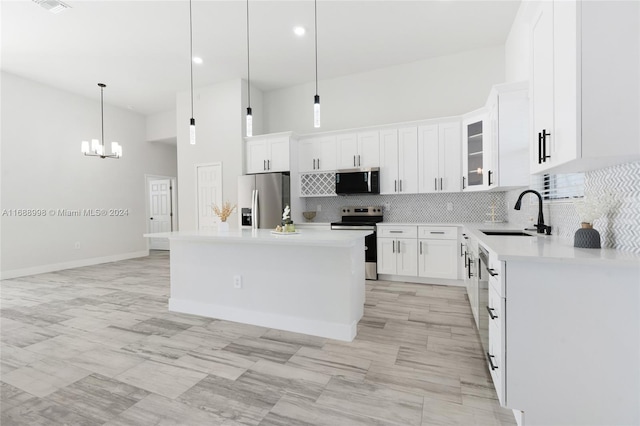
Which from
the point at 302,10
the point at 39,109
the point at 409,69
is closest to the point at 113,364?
the point at 302,10

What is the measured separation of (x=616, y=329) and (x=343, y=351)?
5.47ft

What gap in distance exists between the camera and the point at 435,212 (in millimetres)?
4820

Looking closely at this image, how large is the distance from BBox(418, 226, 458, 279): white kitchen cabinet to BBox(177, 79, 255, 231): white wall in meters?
3.42

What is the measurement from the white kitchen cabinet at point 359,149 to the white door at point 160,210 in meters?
5.72

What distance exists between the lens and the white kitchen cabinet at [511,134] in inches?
119

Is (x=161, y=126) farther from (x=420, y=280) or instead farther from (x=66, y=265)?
(x=420, y=280)

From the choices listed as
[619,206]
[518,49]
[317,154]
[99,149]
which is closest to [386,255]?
[317,154]

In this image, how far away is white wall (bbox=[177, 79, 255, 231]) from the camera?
5.54 m

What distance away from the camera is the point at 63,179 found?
594 cm

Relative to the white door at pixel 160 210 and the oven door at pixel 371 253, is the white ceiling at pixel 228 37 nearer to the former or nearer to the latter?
the oven door at pixel 371 253

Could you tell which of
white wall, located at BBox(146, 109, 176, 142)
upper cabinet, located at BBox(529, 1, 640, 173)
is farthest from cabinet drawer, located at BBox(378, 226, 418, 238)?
white wall, located at BBox(146, 109, 176, 142)

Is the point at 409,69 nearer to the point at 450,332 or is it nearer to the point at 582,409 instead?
the point at 450,332

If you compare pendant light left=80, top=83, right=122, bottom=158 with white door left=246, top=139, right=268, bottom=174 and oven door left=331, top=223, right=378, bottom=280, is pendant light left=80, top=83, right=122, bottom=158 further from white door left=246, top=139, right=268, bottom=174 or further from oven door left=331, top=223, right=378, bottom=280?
oven door left=331, top=223, right=378, bottom=280

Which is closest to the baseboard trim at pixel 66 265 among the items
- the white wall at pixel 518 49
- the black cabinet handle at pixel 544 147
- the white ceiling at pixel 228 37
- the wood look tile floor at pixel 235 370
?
the wood look tile floor at pixel 235 370
